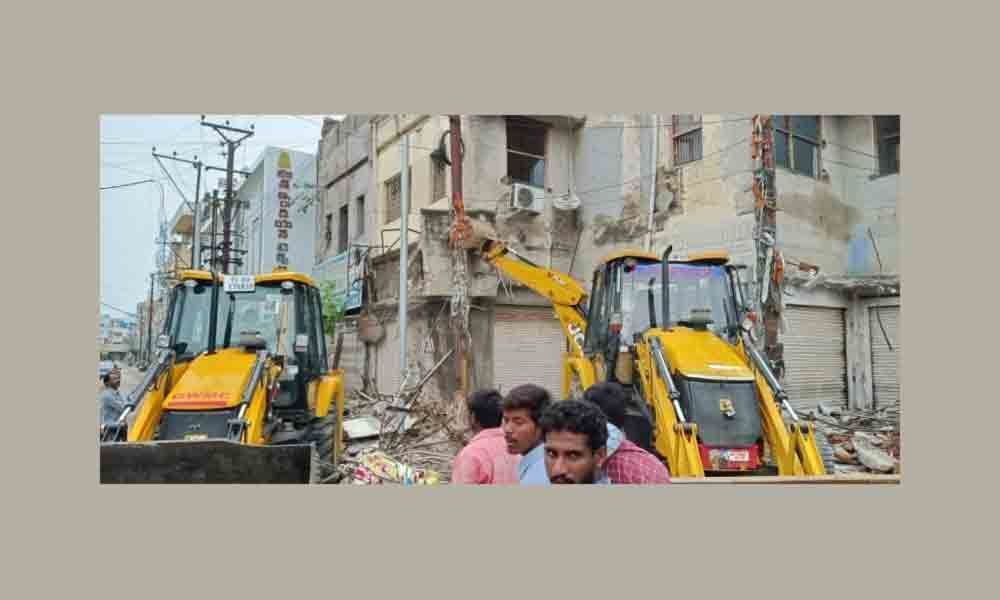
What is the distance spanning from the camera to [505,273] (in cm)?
650

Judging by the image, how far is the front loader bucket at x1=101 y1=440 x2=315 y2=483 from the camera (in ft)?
13.5

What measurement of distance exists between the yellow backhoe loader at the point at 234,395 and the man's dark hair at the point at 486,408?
5.09 ft

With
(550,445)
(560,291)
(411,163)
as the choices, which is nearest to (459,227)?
(411,163)

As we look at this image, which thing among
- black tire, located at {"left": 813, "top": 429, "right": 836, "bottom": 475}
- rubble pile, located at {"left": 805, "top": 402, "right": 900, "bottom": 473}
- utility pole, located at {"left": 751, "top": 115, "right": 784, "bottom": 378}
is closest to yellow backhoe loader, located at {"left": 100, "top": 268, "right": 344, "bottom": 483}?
black tire, located at {"left": 813, "top": 429, "right": 836, "bottom": 475}

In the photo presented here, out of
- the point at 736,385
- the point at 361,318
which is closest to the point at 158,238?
the point at 361,318

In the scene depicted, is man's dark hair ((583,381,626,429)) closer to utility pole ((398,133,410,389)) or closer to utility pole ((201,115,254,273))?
utility pole ((398,133,410,389))

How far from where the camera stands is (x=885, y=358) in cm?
525

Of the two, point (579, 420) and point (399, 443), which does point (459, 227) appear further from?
point (579, 420)

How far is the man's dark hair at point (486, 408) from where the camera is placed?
3305 mm

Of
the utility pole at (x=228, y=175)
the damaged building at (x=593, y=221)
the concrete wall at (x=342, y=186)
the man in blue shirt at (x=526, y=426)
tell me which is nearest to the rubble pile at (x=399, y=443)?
the damaged building at (x=593, y=221)

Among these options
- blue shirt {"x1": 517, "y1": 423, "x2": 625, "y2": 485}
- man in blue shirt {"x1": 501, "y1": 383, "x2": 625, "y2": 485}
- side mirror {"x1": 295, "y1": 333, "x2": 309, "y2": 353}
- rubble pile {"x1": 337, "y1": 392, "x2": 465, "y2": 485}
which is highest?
side mirror {"x1": 295, "y1": 333, "x2": 309, "y2": 353}

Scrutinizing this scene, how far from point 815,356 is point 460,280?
10.3 feet

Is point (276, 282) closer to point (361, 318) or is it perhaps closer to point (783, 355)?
point (361, 318)

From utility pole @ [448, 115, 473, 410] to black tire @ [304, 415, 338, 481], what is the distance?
1.21 metres
